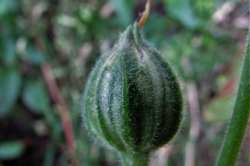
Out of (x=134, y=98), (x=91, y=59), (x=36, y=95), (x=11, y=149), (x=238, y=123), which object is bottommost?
(x=238, y=123)

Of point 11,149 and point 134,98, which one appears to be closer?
point 134,98

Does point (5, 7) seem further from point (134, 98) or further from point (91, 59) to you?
point (134, 98)

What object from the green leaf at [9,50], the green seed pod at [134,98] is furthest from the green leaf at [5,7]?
the green seed pod at [134,98]

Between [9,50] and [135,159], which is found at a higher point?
[9,50]

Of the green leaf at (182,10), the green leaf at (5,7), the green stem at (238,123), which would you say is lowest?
the green stem at (238,123)

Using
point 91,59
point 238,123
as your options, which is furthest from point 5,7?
point 238,123

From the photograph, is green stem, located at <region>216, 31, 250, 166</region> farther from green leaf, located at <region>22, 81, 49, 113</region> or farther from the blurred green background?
green leaf, located at <region>22, 81, 49, 113</region>

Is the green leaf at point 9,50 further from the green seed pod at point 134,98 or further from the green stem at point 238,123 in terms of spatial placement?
the green stem at point 238,123

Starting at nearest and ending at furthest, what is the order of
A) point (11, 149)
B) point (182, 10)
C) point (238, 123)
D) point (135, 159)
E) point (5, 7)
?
point (238, 123) → point (135, 159) → point (182, 10) → point (5, 7) → point (11, 149)
